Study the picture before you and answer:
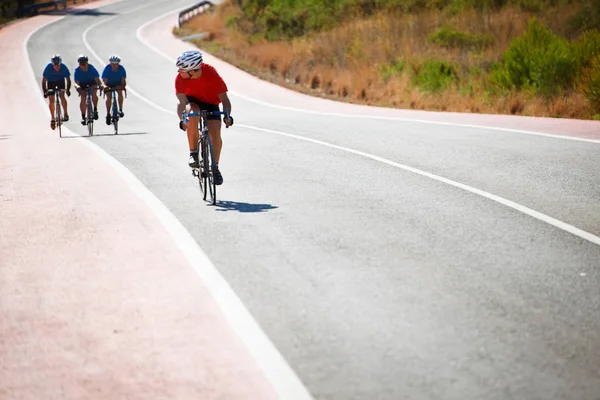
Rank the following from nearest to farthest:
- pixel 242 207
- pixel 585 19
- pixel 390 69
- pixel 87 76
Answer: pixel 242 207 < pixel 87 76 < pixel 390 69 < pixel 585 19

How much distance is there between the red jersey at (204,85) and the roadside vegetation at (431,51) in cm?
1038

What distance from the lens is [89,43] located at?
51.7 m

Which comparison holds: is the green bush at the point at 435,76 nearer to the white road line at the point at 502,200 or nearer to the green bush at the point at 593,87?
the green bush at the point at 593,87

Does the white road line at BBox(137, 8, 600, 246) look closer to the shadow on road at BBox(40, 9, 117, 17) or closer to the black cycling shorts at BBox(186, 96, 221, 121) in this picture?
the black cycling shorts at BBox(186, 96, 221, 121)

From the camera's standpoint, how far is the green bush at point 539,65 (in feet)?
68.5

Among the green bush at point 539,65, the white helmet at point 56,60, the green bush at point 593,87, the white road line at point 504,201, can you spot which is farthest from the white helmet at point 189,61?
the green bush at point 539,65

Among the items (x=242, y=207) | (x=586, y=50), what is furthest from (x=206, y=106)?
Answer: (x=586, y=50)

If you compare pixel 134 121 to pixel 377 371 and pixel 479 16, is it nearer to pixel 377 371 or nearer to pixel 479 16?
pixel 479 16

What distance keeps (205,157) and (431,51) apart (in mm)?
21401

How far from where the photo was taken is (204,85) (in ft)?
31.7

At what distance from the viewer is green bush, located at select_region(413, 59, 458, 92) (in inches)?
961

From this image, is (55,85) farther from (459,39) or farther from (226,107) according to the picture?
(459,39)

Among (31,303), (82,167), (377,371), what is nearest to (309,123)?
(82,167)

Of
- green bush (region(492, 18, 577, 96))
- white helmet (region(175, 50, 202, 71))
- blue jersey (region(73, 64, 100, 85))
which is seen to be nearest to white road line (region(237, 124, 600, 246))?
white helmet (region(175, 50, 202, 71))
